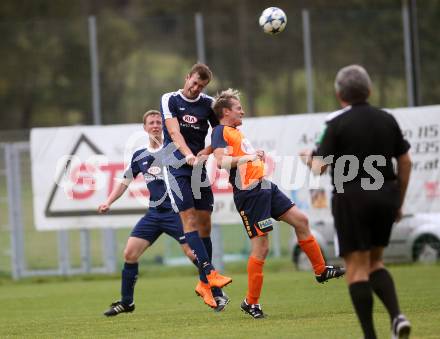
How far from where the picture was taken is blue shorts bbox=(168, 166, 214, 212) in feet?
33.0

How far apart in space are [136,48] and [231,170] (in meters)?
14.4

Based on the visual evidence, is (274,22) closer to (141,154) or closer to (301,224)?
(141,154)

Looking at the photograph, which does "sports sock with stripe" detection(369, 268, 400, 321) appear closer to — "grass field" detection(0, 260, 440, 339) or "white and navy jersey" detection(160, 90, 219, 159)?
"grass field" detection(0, 260, 440, 339)

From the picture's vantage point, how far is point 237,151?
9453mm

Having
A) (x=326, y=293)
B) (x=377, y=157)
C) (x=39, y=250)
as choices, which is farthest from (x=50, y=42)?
(x=377, y=157)

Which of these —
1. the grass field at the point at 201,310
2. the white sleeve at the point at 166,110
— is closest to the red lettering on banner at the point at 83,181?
the grass field at the point at 201,310

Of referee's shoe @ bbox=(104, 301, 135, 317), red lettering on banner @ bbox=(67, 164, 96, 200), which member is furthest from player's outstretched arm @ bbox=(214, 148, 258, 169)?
red lettering on banner @ bbox=(67, 164, 96, 200)

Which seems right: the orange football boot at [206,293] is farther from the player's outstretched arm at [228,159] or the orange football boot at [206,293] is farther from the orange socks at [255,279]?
the player's outstretched arm at [228,159]

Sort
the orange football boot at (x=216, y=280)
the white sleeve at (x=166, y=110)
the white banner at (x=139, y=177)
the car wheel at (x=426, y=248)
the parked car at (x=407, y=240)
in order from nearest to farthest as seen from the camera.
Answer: the orange football boot at (x=216, y=280) < the white sleeve at (x=166, y=110) < the white banner at (x=139, y=177) < the parked car at (x=407, y=240) < the car wheel at (x=426, y=248)

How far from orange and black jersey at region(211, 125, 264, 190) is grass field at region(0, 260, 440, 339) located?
50.3 inches

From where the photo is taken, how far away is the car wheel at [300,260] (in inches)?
684

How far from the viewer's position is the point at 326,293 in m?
12.1

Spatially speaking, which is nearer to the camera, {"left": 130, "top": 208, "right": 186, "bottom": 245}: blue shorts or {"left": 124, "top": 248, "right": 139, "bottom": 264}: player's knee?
{"left": 124, "top": 248, "right": 139, "bottom": 264}: player's knee

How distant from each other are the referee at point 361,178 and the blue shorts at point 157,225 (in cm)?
382
